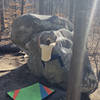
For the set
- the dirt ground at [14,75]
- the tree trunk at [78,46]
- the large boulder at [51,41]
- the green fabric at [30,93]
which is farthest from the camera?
the dirt ground at [14,75]

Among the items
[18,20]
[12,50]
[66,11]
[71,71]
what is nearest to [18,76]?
[18,20]

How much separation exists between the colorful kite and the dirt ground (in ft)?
0.57

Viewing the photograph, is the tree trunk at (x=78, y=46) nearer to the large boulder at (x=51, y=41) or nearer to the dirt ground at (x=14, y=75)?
the large boulder at (x=51, y=41)

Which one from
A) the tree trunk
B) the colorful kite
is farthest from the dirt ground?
the tree trunk

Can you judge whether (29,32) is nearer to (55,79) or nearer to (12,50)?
(55,79)

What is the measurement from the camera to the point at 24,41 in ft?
14.3

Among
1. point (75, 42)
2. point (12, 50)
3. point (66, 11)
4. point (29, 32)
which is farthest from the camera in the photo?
point (66, 11)

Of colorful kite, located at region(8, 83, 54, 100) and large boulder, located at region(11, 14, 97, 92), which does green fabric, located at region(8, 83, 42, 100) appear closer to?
colorful kite, located at region(8, 83, 54, 100)

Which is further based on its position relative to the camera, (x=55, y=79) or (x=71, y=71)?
(x=55, y=79)

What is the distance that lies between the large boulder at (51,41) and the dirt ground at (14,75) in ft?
0.80

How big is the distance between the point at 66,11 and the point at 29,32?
8.40 meters

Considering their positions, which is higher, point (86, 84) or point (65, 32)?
point (65, 32)

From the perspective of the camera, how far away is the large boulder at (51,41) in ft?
10.5

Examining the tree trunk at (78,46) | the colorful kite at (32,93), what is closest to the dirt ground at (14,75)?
the colorful kite at (32,93)
